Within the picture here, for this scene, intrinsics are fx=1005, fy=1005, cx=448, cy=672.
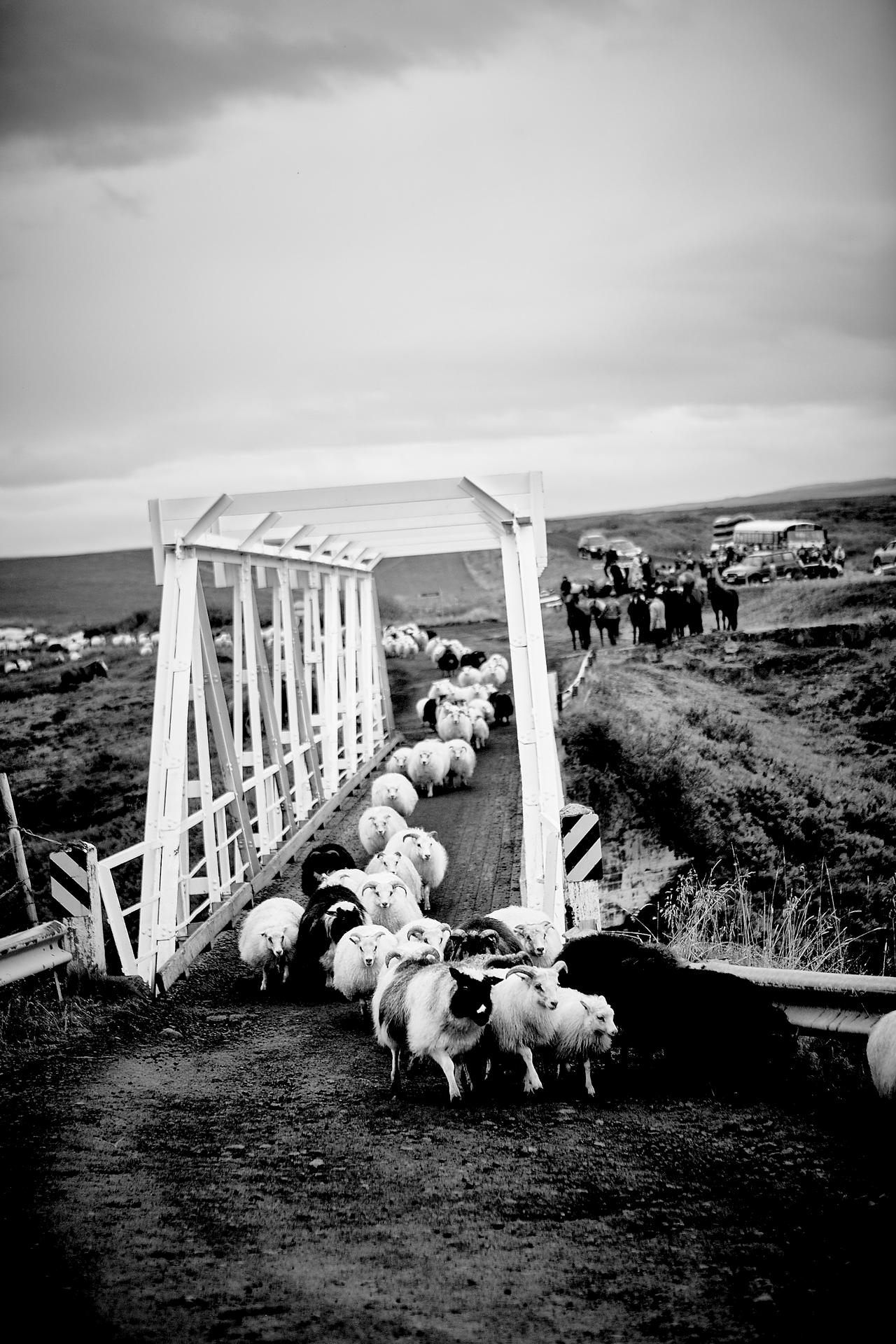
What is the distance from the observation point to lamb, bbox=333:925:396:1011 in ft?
25.6

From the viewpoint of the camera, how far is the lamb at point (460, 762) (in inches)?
759

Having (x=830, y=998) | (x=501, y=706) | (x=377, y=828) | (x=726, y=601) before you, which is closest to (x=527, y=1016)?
(x=830, y=998)

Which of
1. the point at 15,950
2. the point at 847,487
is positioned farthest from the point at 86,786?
the point at 847,487

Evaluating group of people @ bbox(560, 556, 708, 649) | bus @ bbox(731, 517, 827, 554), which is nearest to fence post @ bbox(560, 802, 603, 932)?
group of people @ bbox(560, 556, 708, 649)

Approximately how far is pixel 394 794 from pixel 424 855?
162 inches

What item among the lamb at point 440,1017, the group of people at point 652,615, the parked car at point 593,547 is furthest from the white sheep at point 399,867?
the parked car at point 593,547

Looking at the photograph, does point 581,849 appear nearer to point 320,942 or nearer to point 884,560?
point 320,942

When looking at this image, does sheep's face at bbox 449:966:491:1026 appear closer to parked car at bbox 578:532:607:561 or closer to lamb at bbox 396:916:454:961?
lamb at bbox 396:916:454:961

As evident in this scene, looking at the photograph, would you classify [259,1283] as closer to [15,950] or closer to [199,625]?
[15,950]

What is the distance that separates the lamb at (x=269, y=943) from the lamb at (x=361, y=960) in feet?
2.75

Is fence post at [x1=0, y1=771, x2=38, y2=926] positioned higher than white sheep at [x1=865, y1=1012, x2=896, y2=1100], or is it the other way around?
fence post at [x1=0, y1=771, x2=38, y2=926]

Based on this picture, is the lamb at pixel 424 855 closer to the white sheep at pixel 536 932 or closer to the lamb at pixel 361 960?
the white sheep at pixel 536 932

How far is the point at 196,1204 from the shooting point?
477 cm

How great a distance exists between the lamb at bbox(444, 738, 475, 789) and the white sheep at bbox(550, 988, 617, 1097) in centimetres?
1300
